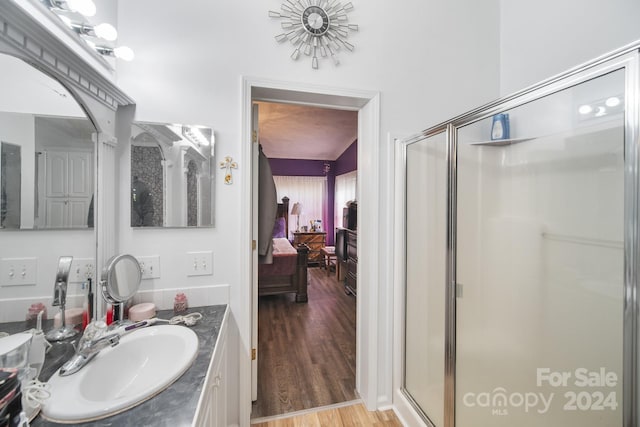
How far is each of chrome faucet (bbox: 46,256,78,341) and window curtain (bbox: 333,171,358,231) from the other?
4487 mm

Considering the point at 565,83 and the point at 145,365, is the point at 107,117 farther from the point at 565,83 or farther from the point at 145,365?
the point at 565,83

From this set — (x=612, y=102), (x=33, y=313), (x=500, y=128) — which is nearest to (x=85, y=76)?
(x=33, y=313)

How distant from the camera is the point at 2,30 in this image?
0.69 m

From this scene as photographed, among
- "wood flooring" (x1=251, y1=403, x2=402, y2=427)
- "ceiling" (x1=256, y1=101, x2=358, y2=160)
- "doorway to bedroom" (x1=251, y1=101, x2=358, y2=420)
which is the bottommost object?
"wood flooring" (x1=251, y1=403, x2=402, y2=427)

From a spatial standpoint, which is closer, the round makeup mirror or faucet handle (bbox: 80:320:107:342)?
faucet handle (bbox: 80:320:107:342)

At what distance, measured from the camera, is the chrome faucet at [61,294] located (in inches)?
36.0

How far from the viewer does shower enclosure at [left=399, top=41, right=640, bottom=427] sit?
968 millimetres

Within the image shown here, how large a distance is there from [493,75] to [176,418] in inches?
105

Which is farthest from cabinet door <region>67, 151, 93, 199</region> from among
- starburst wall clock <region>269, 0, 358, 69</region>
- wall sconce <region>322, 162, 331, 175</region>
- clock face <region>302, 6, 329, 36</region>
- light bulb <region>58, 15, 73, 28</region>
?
wall sconce <region>322, 162, 331, 175</region>

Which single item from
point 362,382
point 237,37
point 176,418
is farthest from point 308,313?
point 237,37

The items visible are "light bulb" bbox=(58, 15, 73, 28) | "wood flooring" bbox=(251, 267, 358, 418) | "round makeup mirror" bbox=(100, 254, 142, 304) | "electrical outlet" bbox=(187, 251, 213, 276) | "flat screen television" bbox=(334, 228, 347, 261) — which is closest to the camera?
"light bulb" bbox=(58, 15, 73, 28)

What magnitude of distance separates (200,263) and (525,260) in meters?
1.75

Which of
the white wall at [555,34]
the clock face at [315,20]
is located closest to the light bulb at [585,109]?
the white wall at [555,34]

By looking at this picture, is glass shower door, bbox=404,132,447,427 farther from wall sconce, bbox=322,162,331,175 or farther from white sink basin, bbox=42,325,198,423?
wall sconce, bbox=322,162,331,175
